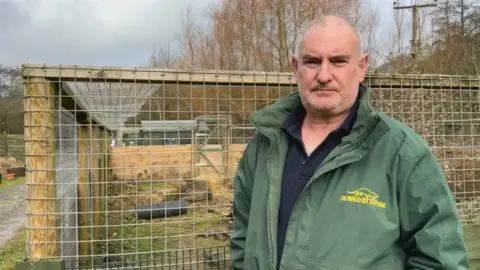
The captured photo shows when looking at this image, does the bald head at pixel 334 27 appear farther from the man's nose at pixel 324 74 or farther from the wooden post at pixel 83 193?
the wooden post at pixel 83 193

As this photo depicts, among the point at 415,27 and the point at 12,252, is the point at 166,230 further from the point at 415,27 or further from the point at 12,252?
the point at 415,27

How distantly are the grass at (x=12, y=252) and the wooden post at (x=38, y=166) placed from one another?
410 centimetres

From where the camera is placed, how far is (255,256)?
6.37 ft

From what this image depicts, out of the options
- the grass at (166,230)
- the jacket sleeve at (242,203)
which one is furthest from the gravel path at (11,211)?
the jacket sleeve at (242,203)

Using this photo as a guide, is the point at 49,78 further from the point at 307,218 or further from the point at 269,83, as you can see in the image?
the point at 307,218

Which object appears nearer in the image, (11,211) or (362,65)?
(362,65)

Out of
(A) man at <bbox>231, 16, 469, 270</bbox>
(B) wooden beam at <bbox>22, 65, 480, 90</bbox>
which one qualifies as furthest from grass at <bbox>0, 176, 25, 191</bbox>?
(A) man at <bbox>231, 16, 469, 270</bbox>

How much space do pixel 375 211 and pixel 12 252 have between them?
25.0 ft

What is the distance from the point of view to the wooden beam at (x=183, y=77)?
309 cm

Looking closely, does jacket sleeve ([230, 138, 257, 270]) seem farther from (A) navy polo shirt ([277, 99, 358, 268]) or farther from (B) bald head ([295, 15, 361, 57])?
(B) bald head ([295, 15, 361, 57])

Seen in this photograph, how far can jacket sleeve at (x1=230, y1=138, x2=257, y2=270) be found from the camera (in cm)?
219

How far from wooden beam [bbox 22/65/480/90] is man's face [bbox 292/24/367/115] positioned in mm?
1493

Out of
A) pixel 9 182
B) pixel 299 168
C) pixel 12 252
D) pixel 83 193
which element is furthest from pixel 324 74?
pixel 9 182

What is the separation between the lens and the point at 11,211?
12.5 meters
